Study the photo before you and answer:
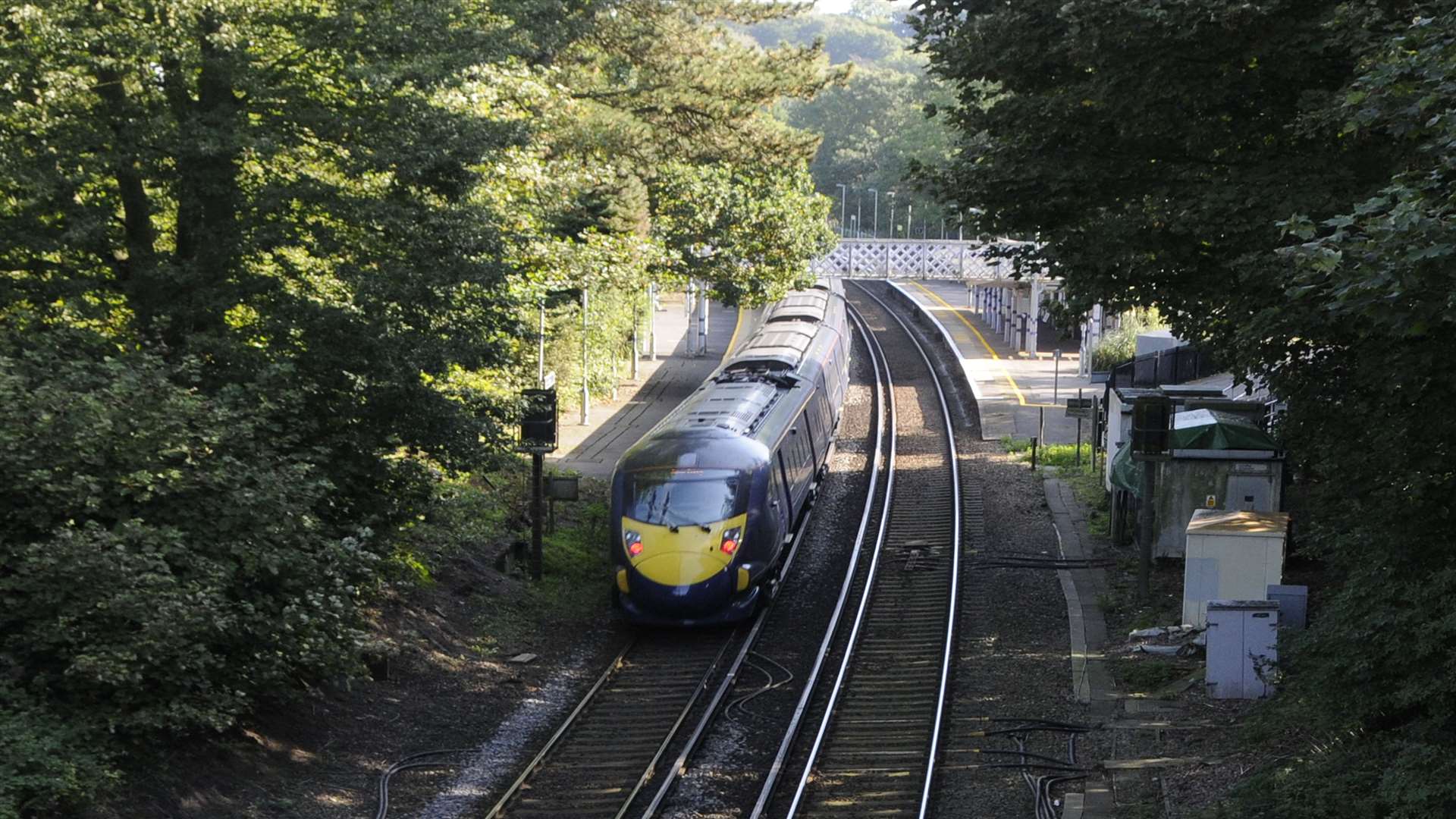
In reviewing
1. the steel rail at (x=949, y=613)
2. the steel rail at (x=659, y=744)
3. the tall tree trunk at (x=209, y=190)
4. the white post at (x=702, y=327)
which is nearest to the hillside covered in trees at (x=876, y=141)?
the white post at (x=702, y=327)

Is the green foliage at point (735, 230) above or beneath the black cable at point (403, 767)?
above

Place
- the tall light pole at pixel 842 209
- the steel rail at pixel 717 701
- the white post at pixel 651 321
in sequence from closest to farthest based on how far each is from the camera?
the steel rail at pixel 717 701 → the white post at pixel 651 321 → the tall light pole at pixel 842 209

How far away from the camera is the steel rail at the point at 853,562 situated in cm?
1286

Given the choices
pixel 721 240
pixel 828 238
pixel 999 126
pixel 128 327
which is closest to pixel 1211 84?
pixel 999 126

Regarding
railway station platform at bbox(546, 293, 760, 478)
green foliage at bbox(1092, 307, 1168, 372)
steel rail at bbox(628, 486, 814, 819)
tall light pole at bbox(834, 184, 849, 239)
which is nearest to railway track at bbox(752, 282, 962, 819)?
steel rail at bbox(628, 486, 814, 819)

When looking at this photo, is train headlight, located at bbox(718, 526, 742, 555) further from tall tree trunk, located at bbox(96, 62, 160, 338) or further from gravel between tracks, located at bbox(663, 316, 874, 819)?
tall tree trunk, located at bbox(96, 62, 160, 338)

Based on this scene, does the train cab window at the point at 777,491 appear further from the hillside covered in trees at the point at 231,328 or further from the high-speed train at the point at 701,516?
the hillside covered in trees at the point at 231,328

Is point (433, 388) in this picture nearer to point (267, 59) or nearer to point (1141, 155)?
point (267, 59)

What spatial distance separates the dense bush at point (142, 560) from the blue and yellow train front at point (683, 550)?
15.1 ft

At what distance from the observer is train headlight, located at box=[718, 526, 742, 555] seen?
1677 centimetres

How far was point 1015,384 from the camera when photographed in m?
38.6

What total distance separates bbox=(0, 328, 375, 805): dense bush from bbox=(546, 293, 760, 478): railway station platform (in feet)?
41.4

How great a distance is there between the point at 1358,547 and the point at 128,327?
12015mm

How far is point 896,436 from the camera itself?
3106 cm
